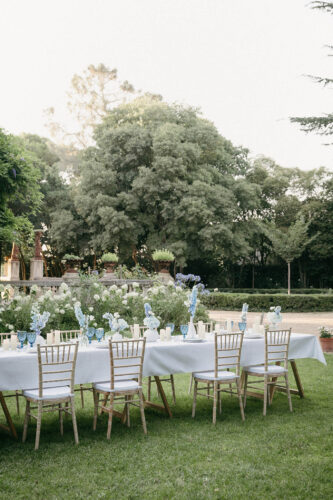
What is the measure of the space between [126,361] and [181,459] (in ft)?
4.30

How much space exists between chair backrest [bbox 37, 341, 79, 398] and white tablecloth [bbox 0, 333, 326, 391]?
0.33ft

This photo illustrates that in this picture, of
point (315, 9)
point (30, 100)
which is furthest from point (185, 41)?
point (30, 100)

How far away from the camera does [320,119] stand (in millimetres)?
9859

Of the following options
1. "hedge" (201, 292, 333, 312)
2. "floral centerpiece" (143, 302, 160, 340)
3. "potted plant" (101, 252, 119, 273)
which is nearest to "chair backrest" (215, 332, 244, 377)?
"floral centerpiece" (143, 302, 160, 340)

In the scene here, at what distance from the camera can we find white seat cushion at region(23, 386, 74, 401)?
16.3 ft

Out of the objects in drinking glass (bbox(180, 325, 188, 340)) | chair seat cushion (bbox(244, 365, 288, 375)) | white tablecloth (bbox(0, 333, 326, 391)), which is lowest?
chair seat cushion (bbox(244, 365, 288, 375))

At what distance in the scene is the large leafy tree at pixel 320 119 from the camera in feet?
31.7

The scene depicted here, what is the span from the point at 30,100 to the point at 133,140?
9136 mm

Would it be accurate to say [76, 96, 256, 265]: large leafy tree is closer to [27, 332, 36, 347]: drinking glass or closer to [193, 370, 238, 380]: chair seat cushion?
[193, 370, 238, 380]: chair seat cushion

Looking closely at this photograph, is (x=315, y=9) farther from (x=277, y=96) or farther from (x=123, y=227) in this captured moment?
(x=123, y=227)

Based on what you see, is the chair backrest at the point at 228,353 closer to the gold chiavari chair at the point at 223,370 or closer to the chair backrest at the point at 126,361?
the gold chiavari chair at the point at 223,370

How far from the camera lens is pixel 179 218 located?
24.4 meters

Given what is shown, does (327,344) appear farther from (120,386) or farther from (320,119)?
(120,386)

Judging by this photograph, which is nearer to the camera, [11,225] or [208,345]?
[208,345]
